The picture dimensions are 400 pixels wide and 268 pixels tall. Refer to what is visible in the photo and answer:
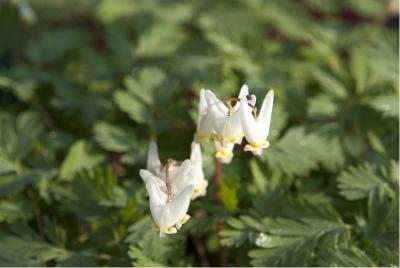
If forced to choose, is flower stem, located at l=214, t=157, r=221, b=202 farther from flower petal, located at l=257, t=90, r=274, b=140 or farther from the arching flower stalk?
flower petal, located at l=257, t=90, r=274, b=140


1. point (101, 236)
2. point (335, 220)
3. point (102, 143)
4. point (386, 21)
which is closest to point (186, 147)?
point (102, 143)

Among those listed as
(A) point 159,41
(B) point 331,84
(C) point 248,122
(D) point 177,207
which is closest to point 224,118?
(C) point 248,122

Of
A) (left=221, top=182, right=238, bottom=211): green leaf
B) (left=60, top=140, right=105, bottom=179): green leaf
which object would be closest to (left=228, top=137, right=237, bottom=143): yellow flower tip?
(left=221, top=182, right=238, bottom=211): green leaf

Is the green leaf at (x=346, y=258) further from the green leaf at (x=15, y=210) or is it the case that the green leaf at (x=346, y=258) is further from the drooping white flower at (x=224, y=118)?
the green leaf at (x=15, y=210)

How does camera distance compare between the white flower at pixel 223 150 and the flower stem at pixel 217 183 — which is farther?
the flower stem at pixel 217 183

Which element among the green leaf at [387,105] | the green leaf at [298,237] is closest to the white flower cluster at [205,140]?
the green leaf at [298,237]

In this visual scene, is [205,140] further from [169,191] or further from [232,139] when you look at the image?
[169,191]
